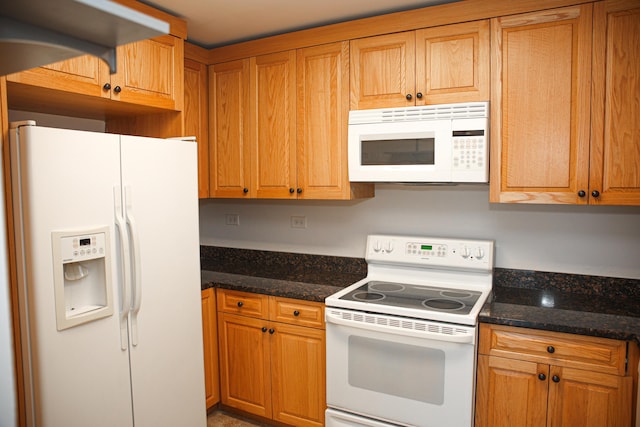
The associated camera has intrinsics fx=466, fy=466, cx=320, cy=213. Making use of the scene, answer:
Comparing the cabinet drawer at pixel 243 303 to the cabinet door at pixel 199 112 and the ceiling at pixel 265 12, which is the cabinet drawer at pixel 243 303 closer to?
the cabinet door at pixel 199 112

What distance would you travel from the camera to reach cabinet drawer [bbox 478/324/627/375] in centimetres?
190

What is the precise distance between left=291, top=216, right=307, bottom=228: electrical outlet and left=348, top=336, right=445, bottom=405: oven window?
3.47 feet

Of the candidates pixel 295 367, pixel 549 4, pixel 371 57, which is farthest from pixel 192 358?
pixel 549 4

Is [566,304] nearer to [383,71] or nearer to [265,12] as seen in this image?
[383,71]

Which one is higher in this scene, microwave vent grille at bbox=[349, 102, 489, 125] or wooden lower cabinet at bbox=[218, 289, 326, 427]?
microwave vent grille at bbox=[349, 102, 489, 125]

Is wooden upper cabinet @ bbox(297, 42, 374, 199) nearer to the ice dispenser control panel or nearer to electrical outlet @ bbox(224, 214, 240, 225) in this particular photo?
electrical outlet @ bbox(224, 214, 240, 225)

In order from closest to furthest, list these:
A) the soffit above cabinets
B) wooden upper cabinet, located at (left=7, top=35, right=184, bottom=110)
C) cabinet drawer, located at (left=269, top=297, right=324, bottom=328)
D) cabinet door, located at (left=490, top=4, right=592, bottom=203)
Result: the soffit above cabinets, wooden upper cabinet, located at (left=7, top=35, right=184, bottom=110), cabinet door, located at (left=490, top=4, right=592, bottom=203), cabinet drawer, located at (left=269, top=297, right=324, bottom=328)

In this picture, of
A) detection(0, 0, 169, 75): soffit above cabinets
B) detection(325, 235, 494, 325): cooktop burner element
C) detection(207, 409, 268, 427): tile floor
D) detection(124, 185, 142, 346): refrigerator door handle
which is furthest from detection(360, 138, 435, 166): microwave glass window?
detection(0, 0, 169, 75): soffit above cabinets

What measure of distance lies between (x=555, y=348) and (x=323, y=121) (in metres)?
1.64

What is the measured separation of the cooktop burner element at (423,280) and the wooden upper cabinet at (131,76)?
1.41m

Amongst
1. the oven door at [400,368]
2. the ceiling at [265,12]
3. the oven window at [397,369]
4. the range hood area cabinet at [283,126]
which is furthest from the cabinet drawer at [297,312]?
the ceiling at [265,12]

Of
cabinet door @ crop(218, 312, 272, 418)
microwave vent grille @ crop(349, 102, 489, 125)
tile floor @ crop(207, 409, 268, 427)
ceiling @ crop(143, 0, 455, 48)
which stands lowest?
tile floor @ crop(207, 409, 268, 427)

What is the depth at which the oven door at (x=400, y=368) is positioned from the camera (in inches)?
82.4

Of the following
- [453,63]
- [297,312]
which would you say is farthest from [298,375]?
[453,63]
